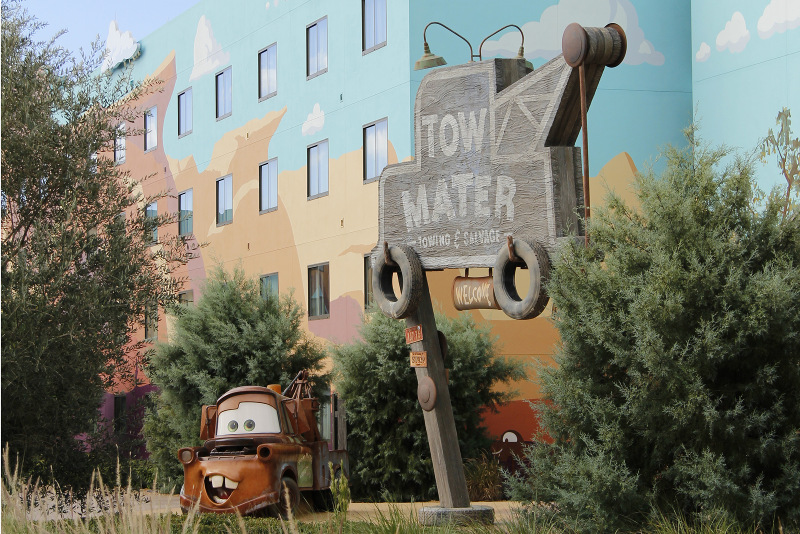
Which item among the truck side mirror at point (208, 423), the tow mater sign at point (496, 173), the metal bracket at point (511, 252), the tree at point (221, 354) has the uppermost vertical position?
the tow mater sign at point (496, 173)

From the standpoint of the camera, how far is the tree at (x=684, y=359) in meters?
8.13

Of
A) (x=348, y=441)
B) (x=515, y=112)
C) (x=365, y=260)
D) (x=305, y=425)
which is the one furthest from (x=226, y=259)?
(x=515, y=112)

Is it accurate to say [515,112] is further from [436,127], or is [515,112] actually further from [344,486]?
[344,486]

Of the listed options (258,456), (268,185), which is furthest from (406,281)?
(268,185)

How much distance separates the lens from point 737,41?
21891 mm

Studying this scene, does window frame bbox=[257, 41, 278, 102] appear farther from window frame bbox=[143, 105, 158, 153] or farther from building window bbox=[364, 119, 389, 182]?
window frame bbox=[143, 105, 158, 153]

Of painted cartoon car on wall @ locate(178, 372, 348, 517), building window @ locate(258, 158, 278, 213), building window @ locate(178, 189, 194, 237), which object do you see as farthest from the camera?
building window @ locate(178, 189, 194, 237)

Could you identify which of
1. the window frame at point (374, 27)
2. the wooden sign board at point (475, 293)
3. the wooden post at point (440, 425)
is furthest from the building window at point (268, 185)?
the wooden sign board at point (475, 293)

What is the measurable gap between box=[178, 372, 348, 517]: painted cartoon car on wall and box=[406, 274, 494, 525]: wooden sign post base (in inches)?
95.2

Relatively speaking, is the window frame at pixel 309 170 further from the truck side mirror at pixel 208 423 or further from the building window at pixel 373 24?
the truck side mirror at pixel 208 423

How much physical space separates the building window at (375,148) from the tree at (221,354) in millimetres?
3440

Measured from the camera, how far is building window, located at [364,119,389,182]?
20844mm

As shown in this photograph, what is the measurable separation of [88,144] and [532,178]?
5247 mm

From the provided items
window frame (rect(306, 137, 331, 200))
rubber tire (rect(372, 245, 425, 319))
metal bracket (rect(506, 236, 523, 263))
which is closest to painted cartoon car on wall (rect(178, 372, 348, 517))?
rubber tire (rect(372, 245, 425, 319))
